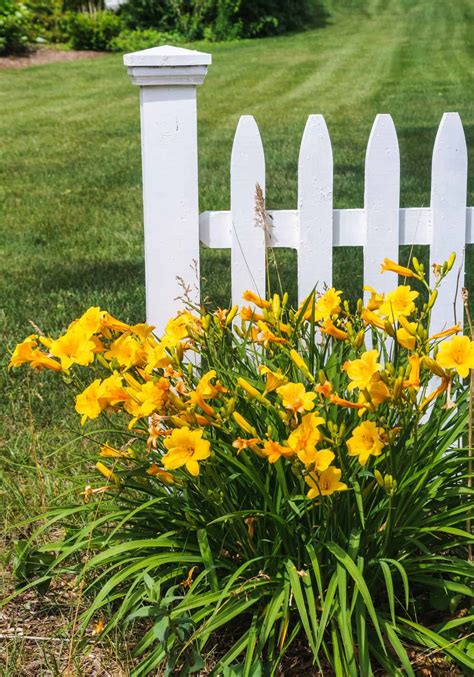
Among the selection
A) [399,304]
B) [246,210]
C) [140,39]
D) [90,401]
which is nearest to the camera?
[90,401]

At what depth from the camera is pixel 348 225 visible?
283 cm

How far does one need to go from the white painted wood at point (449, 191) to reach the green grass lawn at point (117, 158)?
4.20ft

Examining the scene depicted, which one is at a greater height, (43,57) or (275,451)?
(43,57)

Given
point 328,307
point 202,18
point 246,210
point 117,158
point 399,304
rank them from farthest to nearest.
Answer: point 202,18 → point 117,158 → point 246,210 → point 328,307 → point 399,304

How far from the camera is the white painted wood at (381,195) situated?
2779mm

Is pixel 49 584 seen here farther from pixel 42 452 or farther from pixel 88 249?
pixel 88 249

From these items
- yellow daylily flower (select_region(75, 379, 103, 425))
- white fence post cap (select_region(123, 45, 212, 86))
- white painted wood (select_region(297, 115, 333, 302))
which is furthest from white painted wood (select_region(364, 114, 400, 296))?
yellow daylily flower (select_region(75, 379, 103, 425))

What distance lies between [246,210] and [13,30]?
15337 mm

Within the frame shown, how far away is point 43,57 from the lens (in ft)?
54.3

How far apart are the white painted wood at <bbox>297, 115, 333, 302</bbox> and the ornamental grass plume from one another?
1.75ft

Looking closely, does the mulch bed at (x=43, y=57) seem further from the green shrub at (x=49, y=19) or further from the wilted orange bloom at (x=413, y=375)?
the wilted orange bloom at (x=413, y=375)

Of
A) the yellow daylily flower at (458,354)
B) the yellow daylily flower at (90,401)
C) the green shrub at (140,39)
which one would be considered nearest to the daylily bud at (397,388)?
the yellow daylily flower at (458,354)

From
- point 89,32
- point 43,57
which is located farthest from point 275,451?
point 89,32

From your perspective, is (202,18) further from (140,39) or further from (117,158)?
(117,158)
